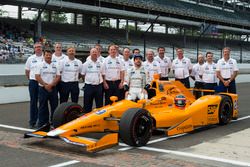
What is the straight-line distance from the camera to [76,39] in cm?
3500

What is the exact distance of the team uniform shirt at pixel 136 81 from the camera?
8022 mm

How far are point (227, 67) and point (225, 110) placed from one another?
1527 mm

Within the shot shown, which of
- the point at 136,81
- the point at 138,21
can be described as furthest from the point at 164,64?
the point at 138,21

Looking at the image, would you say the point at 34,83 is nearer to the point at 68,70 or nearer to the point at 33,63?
the point at 33,63

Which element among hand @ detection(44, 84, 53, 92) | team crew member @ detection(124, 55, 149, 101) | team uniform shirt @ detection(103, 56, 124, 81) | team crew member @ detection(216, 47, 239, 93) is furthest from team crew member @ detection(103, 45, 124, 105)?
team crew member @ detection(216, 47, 239, 93)

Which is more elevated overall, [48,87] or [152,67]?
[152,67]

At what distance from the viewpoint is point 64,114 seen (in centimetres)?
738

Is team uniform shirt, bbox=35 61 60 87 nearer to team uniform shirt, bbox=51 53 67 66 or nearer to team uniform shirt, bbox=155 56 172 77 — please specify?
team uniform shirt, bbox=51 53 67 66

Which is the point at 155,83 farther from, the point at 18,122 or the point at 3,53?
A: the point at 3,53

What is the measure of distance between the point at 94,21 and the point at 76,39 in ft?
35.2

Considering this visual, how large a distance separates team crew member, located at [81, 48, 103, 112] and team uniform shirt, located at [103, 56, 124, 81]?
0.45 m

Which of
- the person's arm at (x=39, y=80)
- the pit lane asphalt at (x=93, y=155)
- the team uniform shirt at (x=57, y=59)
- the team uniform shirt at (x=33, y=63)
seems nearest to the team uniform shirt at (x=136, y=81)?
the pit lane asphalt at (x=93, y=155)

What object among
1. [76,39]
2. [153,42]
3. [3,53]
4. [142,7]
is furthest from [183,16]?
[3,53]

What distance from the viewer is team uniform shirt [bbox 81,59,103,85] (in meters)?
8.70
